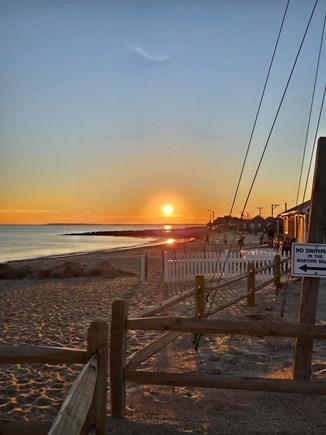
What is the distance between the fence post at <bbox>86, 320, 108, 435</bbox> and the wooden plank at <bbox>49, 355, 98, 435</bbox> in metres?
0.40

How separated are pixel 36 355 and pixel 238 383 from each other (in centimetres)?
216

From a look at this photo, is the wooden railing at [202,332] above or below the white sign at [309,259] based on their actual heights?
below

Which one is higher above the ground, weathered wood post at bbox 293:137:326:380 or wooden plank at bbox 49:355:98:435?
weathered wood post at bbox 293:137:326:380

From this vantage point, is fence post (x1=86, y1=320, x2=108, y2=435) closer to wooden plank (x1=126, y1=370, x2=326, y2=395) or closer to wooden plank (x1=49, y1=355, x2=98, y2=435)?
wooden plank (x1=49, y1=355, x2=98, y2=435)

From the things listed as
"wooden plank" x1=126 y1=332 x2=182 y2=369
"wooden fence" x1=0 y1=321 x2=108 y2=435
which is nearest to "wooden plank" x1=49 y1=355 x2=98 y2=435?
"wooden fence" x1=0 y1=321 x2=108 y2=435

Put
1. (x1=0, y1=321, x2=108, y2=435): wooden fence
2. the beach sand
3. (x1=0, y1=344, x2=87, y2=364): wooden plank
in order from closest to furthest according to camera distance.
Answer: (x1=0, y1=321, x2=108, y2=435): wooden fence
(x1=0, y1=344, x2=87, y2=364): wooden plank
the beach sand

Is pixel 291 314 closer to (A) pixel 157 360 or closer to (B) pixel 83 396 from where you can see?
(A) pixel 157 360

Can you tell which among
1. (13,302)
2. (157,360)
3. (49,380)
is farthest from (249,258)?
(49,380)

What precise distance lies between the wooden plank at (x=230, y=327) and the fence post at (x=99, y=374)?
1.01 metres

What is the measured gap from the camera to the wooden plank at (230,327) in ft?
14.0

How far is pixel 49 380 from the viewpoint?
5.91m

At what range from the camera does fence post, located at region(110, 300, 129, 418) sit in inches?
170

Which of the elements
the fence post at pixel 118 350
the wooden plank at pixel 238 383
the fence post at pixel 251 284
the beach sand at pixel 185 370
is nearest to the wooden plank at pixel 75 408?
the fence post at pixel 118 350

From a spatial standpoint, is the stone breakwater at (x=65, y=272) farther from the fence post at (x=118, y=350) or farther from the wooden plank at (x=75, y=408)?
the wooden plank at (x=75, y=408)
